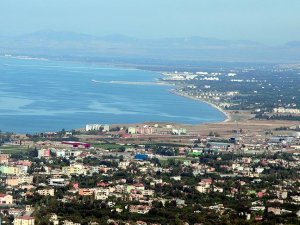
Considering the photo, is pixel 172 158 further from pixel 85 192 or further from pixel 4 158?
pixel 85 192

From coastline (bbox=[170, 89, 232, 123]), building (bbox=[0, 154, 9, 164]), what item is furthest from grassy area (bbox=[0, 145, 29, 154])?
coastline (bbox=[170, 89, 232, 123])

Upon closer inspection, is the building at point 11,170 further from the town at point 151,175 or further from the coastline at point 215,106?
the coastline at point 215,106

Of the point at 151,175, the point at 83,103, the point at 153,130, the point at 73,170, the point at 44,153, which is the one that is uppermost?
the point at 83,103

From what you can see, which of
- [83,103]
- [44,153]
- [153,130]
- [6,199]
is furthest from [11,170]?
A: [83,103]

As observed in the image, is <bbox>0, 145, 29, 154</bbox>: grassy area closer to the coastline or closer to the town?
the town

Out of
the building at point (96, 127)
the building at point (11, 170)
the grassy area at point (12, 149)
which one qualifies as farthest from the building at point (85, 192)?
the building at point (96, 127)

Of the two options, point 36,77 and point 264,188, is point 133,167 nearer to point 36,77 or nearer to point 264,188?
point 264,188

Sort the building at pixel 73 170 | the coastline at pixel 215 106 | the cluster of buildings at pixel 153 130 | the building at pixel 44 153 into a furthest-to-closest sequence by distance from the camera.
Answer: the coastline at pixel 215 106, the cluster of buildings at pixel 153 130, the building at pixel 44 153, the building at pixel 73 170

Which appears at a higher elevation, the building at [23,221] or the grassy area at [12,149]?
the grassy area at [12,149]
